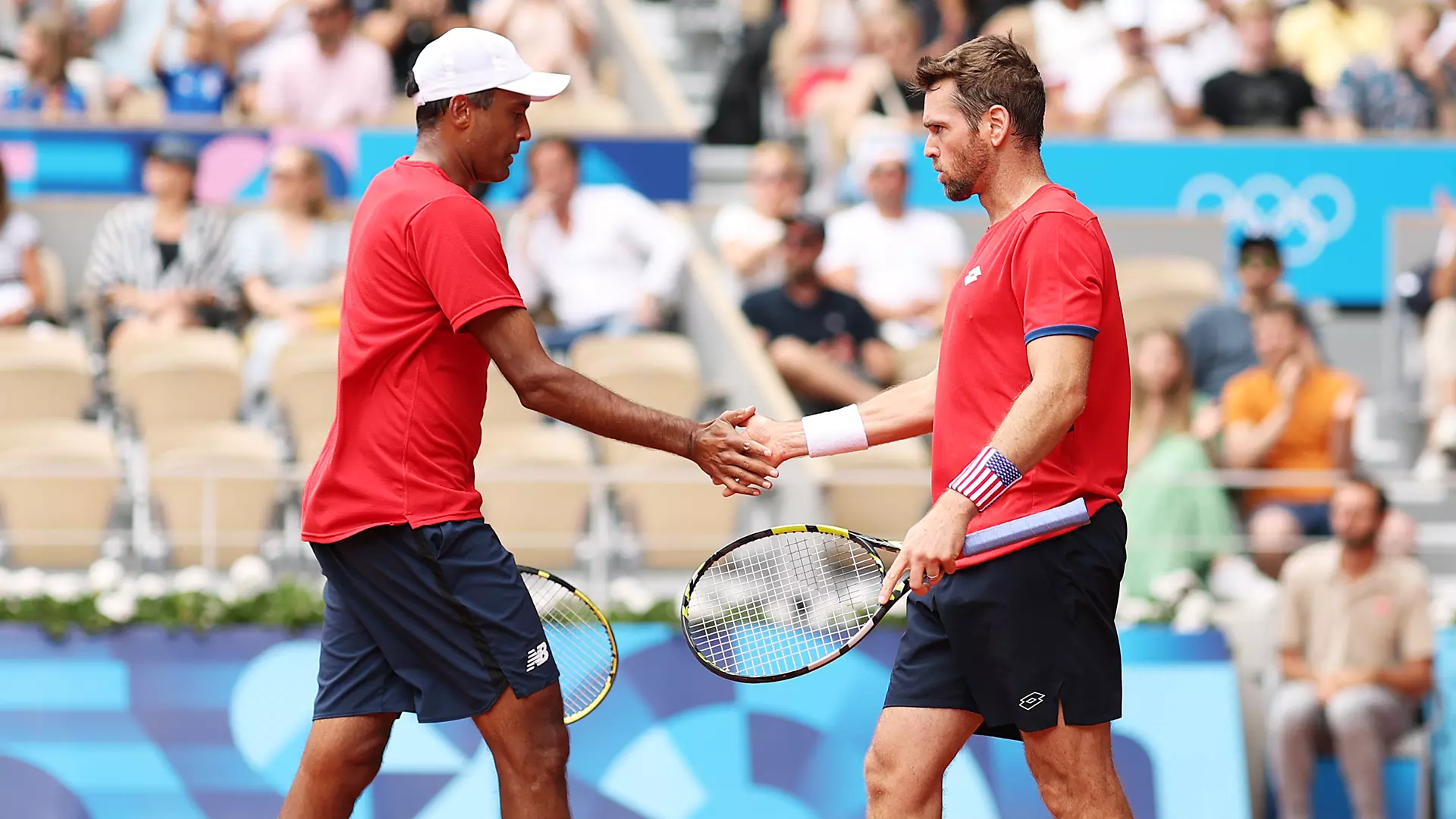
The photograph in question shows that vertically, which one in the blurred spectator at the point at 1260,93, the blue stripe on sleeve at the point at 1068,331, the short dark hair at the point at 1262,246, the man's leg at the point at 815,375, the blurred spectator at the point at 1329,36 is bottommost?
the man's leg at the point at 815,375

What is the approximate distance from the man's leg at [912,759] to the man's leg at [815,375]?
174 inches

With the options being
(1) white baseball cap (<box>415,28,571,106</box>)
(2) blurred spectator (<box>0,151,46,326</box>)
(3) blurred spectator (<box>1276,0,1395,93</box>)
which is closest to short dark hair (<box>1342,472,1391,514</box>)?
(1) white baseball cap (<box>415,28,571,106</box>)

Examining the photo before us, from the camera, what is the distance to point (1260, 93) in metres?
12.3

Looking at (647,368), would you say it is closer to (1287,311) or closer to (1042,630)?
(1287,311)

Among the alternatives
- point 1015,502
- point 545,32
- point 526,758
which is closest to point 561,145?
point 545,32

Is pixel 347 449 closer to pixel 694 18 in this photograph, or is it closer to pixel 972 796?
pixel 972 796

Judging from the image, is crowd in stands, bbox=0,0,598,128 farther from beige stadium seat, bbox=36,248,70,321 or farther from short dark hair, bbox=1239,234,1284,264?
short dark hair, bbox=1239,234,1284,264

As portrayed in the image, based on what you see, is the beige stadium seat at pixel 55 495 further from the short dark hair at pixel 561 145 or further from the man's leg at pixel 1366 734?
the man's leg at pixel 1366 734

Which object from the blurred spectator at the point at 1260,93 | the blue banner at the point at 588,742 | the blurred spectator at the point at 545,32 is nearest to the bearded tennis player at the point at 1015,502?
the blue banner at the point at 588,742

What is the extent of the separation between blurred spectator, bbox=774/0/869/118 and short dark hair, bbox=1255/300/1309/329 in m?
4.40

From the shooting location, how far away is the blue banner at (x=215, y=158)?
32.9 ft

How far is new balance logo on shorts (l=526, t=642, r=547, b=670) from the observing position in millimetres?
4164

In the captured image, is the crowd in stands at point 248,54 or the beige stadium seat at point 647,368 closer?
the beige stadium seat at point 647,368

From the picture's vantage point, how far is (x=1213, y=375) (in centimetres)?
916
